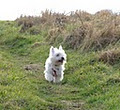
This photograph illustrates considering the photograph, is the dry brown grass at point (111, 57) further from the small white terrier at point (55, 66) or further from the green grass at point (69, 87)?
the small white terrier at point (55, 66)

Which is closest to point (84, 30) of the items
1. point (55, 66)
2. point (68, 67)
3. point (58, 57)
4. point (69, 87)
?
point (68, 67)

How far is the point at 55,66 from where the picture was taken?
12086 mm

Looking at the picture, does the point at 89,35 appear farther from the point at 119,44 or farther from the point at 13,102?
the point at 13,102

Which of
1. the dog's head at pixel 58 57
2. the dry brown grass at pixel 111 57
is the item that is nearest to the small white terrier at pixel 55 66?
the dog's head at pixel 58 57

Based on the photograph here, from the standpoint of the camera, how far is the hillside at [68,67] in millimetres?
8438

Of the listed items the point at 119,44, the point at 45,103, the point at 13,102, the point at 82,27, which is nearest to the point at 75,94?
the point at 45,103

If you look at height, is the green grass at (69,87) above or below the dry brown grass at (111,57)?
below

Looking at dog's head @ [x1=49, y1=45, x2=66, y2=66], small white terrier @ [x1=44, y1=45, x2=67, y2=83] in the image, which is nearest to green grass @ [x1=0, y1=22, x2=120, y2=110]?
small white terrier @ [x1=44, y1=45, x2=67, y2=83]

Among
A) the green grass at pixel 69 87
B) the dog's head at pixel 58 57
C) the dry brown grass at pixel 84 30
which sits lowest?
the green grass at pixel 69 87

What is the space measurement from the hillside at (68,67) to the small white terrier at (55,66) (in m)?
0.25

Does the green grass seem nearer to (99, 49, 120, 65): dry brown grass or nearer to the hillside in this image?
the hillside

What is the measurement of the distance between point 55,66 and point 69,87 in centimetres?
149

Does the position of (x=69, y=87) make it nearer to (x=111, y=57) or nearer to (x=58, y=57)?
(x=58, y=57)

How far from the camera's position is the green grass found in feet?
26.6
